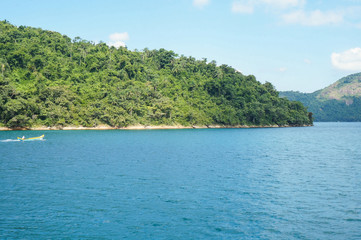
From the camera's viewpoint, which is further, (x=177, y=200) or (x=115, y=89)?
(x=115, y=89)

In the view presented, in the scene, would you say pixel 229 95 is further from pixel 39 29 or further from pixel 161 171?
pixel 161 171

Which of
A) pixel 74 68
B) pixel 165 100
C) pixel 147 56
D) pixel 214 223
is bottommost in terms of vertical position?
pixel 214 223

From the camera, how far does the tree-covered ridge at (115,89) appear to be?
4291 inches

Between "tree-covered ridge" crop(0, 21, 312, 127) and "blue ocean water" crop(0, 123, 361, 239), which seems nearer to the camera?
"blue ocean water" crop(0, 123, 361, 239)

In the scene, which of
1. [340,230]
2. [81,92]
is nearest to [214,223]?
[340,230]

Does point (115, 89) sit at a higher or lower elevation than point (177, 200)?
higher

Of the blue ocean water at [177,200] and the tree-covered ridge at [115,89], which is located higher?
the tree-covered ridge at [115,89]

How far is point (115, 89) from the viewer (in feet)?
435

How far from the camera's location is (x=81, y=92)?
124 m

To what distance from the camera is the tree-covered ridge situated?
10900cm

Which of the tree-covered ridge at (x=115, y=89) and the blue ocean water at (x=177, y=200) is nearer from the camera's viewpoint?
the blue ocean water at (x=177, y=200)

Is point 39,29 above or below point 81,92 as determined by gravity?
above

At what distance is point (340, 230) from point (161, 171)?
67.3ft

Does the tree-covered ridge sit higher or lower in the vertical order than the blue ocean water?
higher
